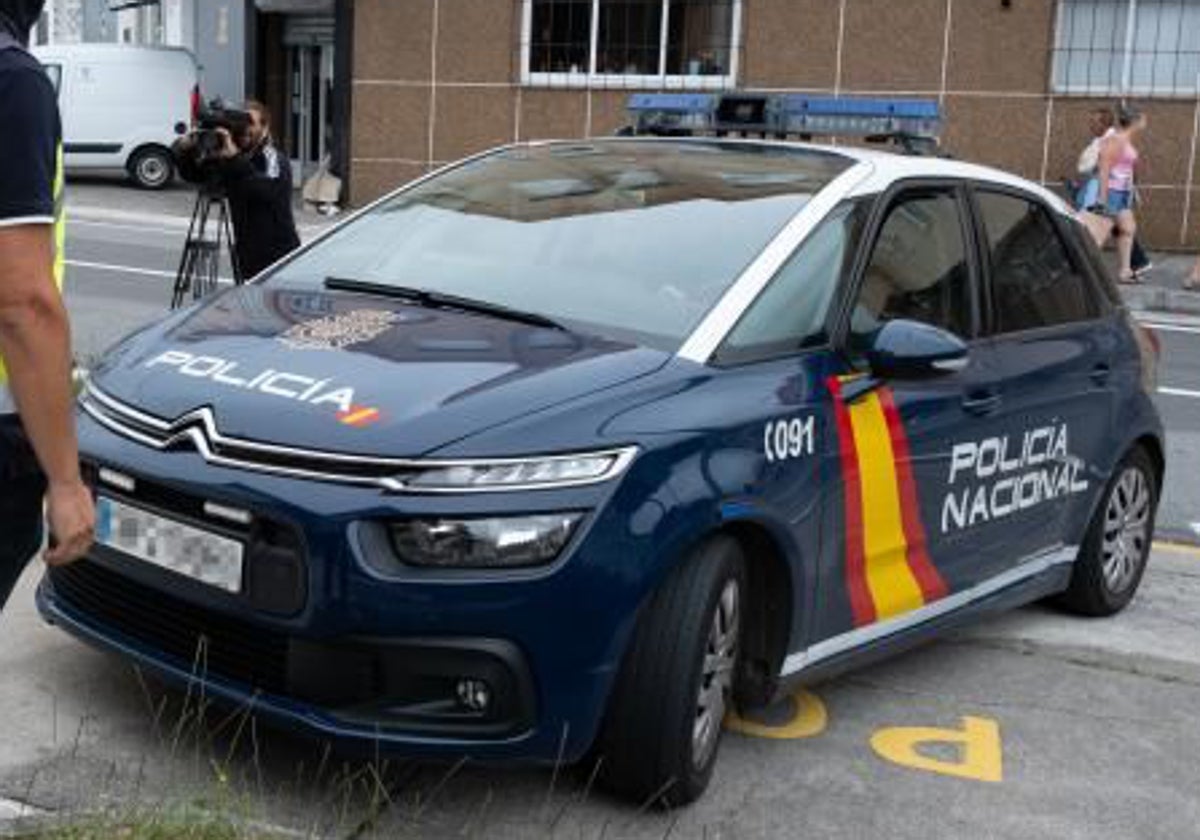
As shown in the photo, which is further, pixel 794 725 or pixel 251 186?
pixel 251 186

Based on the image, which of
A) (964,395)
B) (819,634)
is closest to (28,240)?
(819,634)

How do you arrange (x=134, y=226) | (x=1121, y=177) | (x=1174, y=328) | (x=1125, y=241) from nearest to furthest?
(x=1174, y=328), (x=1121, y=177), (x=1125, y=241), (x=134, y=226)

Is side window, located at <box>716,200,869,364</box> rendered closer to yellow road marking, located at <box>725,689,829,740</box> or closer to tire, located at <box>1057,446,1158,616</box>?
yellow road marking, located at <box>725,689,829,740</box>

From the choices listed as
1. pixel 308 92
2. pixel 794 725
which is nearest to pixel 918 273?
pixel 794 725

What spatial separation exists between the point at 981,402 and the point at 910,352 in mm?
515

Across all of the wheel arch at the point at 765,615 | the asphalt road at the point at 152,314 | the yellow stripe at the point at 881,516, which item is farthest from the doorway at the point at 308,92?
the wheel arch at the point at 765,615

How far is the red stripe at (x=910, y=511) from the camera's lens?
4.07 m

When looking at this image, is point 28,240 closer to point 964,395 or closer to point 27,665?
point 27,665

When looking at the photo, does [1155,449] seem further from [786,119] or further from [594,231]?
[594,231]

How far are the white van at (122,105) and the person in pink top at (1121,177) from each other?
14178 mm

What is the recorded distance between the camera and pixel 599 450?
329cm

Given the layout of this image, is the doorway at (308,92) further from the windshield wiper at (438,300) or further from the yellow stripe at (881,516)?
the yellow stripe at (881,516)

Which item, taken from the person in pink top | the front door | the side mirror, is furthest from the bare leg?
the side mirror

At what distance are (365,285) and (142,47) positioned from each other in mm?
21787
